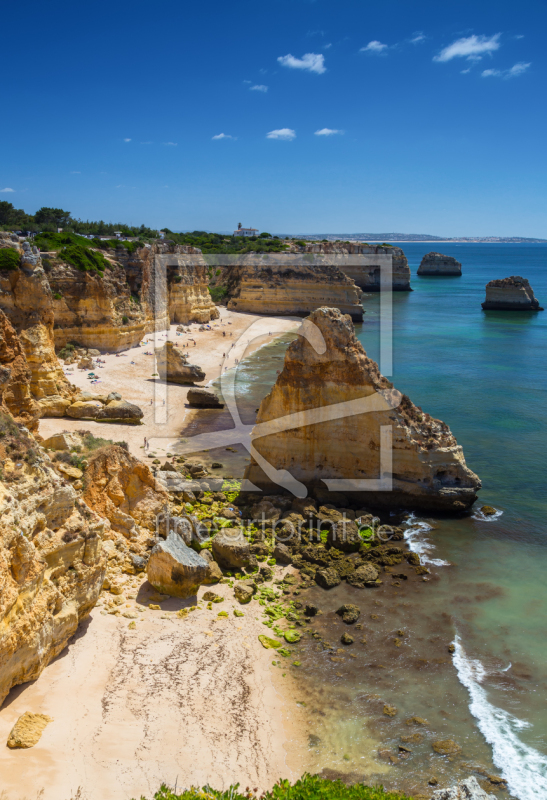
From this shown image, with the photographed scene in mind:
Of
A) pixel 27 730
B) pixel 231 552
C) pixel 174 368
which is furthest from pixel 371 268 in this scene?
pixel 27 730

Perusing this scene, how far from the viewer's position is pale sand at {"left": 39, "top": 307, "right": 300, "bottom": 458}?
86.8 feet

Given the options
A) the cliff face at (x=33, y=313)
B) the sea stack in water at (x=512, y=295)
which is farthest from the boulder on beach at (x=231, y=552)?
the sea stack in water at (x=512, y=295)

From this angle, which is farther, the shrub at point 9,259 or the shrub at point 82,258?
the shrub at point 82,258

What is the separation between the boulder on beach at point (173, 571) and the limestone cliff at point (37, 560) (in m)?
1.97

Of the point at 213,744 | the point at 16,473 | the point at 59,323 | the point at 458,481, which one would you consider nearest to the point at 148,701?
the point at 213,744

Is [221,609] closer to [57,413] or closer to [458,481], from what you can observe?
[458,481]

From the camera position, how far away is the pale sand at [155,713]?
8.35 metres

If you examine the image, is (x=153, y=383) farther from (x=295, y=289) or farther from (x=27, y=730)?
(x=295, y=289)

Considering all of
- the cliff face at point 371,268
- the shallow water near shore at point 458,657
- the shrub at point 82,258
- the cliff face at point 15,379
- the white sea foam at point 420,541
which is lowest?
the shallow water near shore at point 458,657

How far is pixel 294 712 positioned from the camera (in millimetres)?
11219

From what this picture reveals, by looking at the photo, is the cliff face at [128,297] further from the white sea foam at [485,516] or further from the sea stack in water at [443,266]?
the sea stack in water at [443,266]

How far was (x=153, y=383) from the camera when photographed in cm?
3775

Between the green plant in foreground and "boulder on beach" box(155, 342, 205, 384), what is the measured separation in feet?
105

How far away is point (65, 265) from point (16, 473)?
34.3 m
